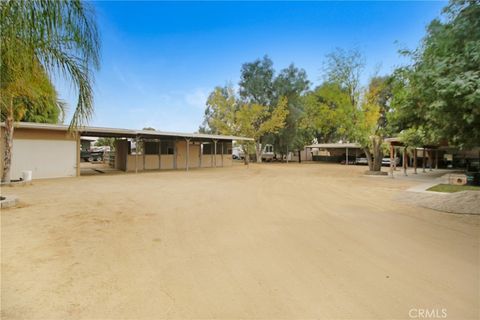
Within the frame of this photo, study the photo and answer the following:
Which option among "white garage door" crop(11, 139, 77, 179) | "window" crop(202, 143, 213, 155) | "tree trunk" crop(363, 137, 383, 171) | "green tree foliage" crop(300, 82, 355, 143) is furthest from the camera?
"window" crop(202, 143, 213, 155)

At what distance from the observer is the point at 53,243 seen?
412 cm

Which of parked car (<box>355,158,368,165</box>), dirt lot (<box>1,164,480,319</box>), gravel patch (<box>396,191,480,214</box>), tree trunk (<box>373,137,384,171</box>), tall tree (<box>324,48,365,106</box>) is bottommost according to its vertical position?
dirt lot (<box>1,164,480,319</box>)

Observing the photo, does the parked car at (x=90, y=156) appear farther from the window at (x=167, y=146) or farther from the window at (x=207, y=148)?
the window at (x=207, y=148)

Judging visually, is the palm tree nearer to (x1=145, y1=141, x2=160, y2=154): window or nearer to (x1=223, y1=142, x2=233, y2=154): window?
(x1=145, y1=141, x2=160, y2=154): window

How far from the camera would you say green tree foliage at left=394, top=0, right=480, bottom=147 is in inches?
142

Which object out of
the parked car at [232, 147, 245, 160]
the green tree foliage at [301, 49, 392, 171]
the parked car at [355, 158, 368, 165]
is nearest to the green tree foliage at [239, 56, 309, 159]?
the parked car at [355, 158, 368, 165]

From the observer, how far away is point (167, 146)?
19312 millimetres

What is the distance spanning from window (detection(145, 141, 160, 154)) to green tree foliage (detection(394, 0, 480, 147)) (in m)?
15.9

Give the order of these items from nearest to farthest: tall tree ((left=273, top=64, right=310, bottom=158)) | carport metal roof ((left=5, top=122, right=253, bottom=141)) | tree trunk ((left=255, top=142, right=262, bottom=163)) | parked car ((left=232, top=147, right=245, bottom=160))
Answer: carport metal roof ((left=5, top=122, right=253, bottom=141)) → tall tree ((left=273, top=64, right=310, bottom=158)) → tree trunk ((left=255, top=142, right=262, bottom=163)) → parked car ((left=232, top=147, right=245, bottom=160))

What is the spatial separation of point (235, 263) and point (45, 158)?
13300mm

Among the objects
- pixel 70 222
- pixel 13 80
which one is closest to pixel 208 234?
pixel 70 222

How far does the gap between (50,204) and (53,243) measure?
3.54 m

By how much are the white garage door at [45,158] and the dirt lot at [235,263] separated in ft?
25.0

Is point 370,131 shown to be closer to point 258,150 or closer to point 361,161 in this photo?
point 361,161
